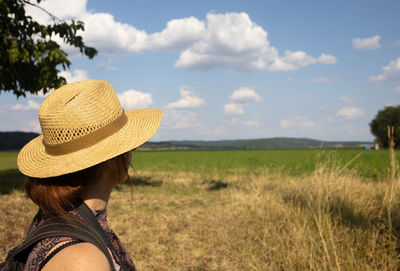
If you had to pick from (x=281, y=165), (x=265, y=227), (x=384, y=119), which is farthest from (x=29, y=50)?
(x=384, y=119)

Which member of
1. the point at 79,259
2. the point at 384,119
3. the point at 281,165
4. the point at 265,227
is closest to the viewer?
the point at 79,259

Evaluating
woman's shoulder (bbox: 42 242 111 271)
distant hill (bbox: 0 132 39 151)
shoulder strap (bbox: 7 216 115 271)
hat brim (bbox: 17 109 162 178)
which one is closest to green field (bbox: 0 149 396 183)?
hat brim (bbox: 17 109 162 178)

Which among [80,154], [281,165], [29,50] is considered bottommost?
[281,165]

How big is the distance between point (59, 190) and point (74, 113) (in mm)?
327

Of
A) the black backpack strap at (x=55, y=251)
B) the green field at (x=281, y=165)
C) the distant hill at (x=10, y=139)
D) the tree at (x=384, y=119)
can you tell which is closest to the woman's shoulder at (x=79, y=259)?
the black backpack strap at (x=55, y=251)

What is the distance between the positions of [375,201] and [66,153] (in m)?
5.59

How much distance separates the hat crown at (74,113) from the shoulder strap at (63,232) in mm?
362

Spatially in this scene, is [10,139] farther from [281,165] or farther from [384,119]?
[384,119]

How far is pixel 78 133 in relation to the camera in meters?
1.35

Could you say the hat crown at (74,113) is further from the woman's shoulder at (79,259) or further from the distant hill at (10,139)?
the distant hill at (10,139)

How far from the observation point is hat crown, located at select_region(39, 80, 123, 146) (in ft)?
4.39

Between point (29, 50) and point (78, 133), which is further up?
point (29, 50)

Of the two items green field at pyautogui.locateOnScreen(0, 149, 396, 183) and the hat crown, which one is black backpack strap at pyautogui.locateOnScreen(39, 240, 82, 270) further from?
green field at pyautogui.locateOnScreen(0, 149, 396, 183)

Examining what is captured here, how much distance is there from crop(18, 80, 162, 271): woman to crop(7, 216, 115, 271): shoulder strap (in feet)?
0.08
